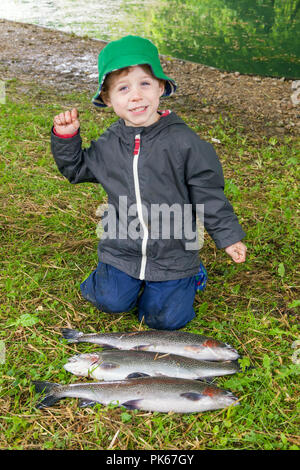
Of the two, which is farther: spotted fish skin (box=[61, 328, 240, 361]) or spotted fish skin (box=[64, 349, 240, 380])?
spotted fish skin (box=[61, 328, 240, 361])

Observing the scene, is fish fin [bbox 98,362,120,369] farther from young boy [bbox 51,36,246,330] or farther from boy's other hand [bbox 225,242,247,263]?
boy's other hand [bbox 225,242,247,263]

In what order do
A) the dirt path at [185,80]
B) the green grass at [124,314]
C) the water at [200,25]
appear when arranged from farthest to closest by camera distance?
the water at [200,25] < the dirt path at [185,80] < the green grass at [124,314]

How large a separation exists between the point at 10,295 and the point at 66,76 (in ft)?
16.3

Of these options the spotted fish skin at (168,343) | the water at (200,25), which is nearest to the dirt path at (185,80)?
the water at (200,25)

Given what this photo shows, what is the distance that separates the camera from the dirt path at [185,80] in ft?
19.4

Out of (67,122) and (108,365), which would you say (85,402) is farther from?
(67,122)

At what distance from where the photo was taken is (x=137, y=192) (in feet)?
9.16

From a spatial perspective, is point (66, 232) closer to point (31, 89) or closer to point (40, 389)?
point (40, 389)

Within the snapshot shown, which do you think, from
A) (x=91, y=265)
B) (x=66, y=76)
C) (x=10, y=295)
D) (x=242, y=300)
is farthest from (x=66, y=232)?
(x=66, y=76)

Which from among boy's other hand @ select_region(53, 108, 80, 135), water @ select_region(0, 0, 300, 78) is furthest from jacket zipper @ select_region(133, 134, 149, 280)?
water @ select_region(0, 0, 300, 78)

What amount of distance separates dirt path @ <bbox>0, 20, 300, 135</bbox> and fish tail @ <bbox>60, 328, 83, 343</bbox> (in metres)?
3.68

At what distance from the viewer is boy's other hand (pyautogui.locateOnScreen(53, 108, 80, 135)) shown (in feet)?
8.91

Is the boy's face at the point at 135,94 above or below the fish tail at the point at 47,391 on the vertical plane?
above

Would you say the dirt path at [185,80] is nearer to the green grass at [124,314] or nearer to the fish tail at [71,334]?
the green grass at [124,314]
